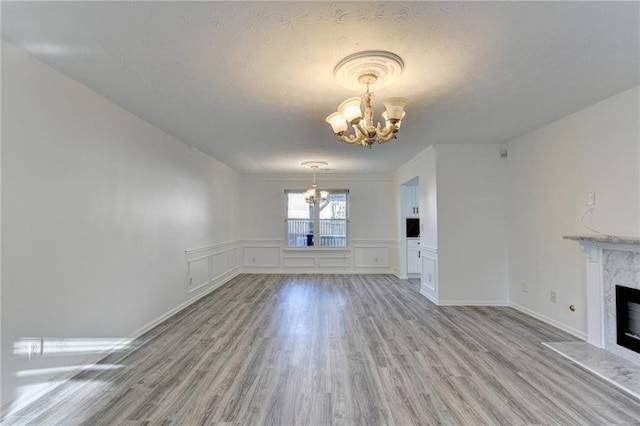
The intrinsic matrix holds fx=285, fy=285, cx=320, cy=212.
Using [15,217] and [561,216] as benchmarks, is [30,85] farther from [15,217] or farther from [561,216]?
[561,216]

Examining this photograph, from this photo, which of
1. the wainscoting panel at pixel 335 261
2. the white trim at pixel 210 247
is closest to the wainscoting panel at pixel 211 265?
the white trim at pixel 210 247

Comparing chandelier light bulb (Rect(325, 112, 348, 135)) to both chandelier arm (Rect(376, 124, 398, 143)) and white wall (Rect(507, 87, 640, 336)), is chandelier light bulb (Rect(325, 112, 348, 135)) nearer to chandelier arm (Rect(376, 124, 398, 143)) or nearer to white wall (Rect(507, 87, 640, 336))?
chandelier arm (Rect(376, 124, 398, 143))

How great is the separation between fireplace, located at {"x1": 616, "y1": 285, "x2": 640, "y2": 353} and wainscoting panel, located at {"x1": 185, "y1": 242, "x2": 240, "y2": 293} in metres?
5.20

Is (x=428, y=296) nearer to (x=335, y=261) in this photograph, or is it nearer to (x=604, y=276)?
(x=604, y=276)

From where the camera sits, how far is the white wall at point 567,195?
2713 mm

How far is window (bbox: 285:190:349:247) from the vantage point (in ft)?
24.2

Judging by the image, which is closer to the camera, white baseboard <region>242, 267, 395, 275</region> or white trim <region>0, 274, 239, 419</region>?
white trim <region>0, 274, 239, 419</region>


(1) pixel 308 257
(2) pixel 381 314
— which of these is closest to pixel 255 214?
(1) pixel 308 257

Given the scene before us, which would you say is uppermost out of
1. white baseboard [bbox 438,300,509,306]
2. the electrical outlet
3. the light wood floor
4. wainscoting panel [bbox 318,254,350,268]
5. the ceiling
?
the ceiling

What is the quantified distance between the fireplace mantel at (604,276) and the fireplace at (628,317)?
0.19ft

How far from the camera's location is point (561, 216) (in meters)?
3.43

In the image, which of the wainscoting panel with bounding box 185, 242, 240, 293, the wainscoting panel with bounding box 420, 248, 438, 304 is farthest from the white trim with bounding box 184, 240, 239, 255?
the wainscoting panel with bounding box 420, 248, 438, 304

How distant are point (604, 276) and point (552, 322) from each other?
1010 millimetres

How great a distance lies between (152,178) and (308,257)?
174 inches
